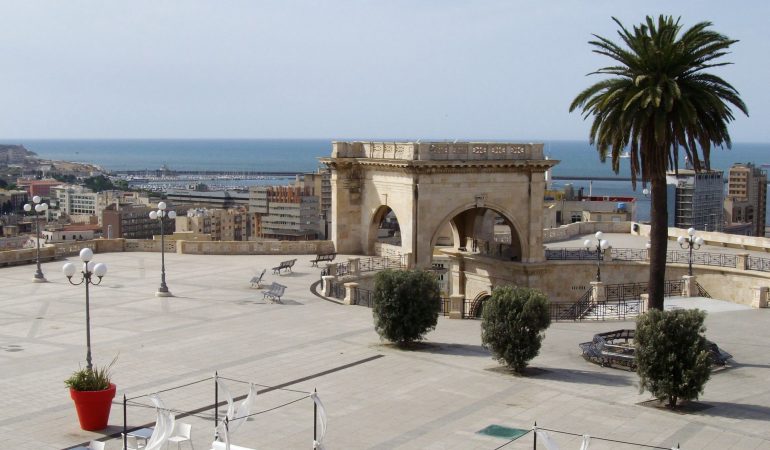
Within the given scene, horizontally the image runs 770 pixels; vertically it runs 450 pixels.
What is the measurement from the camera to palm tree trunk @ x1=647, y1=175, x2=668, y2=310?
81.5 ft

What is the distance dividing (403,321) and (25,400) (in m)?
9.47

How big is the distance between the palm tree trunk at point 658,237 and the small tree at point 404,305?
6.22m

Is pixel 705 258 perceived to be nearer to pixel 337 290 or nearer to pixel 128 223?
pixel 337 290

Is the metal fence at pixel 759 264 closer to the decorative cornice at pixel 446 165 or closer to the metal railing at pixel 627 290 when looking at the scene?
the metal railing at pixel 627 290

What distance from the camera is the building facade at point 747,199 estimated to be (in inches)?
5753

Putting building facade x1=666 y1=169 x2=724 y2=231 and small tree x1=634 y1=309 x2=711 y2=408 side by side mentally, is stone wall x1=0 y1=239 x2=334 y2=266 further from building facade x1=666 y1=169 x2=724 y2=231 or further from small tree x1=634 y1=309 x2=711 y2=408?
building facade x1=666 y1=169 x2=724 y2=231

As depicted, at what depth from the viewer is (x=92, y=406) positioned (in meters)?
16.7

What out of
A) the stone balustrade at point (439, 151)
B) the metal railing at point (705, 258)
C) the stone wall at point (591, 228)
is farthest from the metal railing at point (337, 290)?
the stone wall at point (591, 228)

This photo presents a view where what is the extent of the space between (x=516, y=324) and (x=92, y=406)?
9.60 metres

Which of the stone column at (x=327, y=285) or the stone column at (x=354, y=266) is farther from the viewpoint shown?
the stone column at (x=354, y=266)

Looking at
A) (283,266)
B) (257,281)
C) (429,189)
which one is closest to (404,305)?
Answer: (257,281)

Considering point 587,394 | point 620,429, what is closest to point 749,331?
point 587,394

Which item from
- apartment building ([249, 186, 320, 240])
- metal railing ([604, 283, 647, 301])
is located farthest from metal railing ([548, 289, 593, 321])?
apartment building ([249, 186, 320, 240])

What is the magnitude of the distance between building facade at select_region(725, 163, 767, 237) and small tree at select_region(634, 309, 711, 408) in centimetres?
12850
